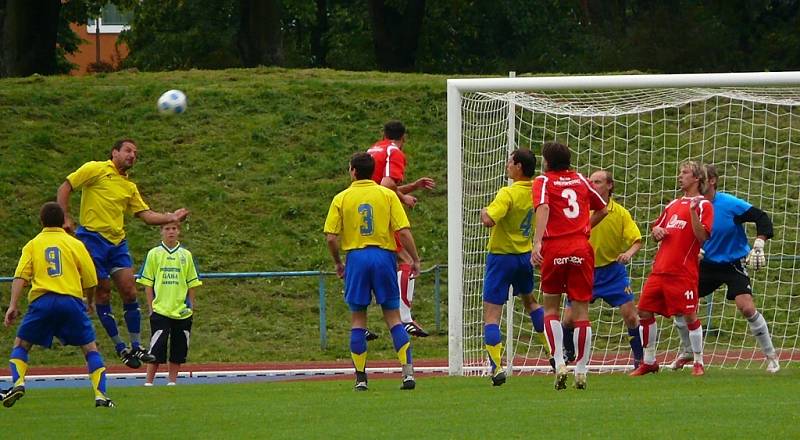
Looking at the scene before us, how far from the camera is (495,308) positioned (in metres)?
12.9

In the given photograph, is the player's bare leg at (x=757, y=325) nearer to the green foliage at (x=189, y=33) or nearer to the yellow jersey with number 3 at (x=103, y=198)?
the yellow jersey with number 3 at (x=103, y=198)

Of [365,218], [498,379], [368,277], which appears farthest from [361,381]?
[365,218]

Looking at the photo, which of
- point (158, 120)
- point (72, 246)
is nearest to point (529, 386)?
point (72, 246)

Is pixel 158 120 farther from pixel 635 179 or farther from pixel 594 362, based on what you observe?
pixel 594 362

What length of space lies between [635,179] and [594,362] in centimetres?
573

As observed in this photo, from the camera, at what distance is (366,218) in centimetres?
1225

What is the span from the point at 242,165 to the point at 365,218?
13589 mm

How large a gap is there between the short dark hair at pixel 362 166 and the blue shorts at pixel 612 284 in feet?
9.73

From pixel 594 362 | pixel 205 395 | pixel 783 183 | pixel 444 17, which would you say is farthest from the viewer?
pixel 444 17

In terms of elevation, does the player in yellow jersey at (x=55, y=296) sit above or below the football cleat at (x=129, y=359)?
above

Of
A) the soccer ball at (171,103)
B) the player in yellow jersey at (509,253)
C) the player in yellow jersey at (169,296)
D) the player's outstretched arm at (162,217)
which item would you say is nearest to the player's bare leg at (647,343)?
the player in yellow jersey at (509,253)

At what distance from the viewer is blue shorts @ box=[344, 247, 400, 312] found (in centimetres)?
1228

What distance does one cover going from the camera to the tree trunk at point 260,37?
32.0 meters

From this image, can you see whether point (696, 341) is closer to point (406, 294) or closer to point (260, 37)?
point (406, 294)
